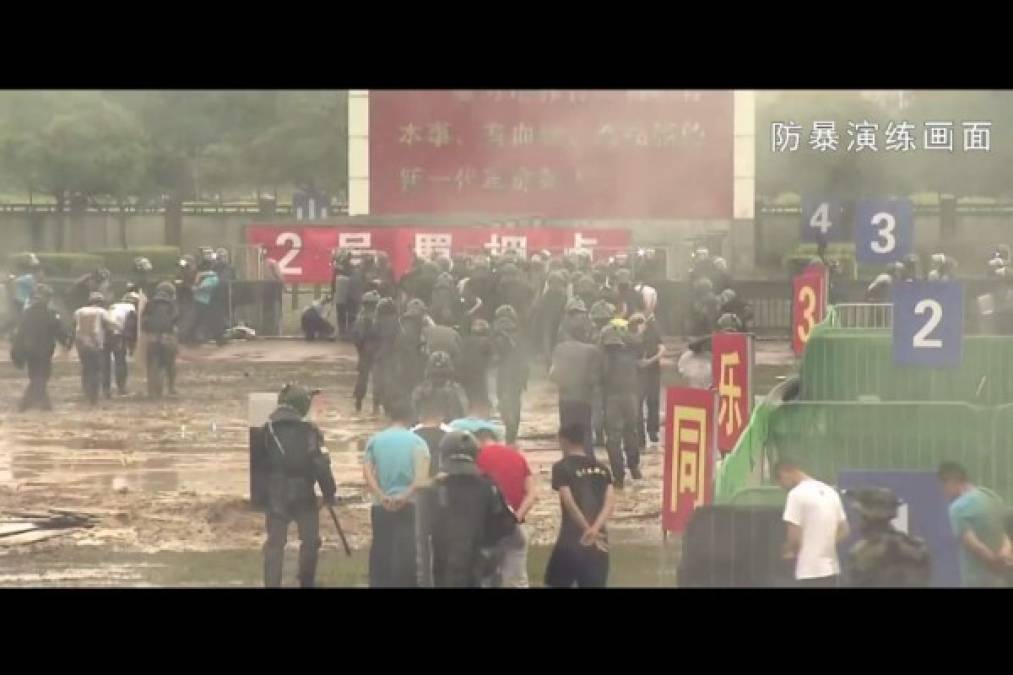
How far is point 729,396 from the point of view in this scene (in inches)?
478

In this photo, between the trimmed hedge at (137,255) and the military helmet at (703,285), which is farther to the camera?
the trimmed hedge at (137,255)

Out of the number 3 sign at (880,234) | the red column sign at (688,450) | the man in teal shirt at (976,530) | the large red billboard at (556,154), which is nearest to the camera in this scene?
the man in teal shirt at (976,530)

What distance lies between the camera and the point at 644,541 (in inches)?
501

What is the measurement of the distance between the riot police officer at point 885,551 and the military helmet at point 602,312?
21.3 ft

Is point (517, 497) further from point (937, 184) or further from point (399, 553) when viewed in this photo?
point (937, 184)

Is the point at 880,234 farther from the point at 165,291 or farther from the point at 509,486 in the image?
the point at 165,291

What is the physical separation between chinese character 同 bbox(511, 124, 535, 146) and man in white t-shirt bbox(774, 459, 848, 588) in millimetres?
9116

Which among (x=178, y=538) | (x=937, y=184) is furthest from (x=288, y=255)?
(x=178, y=538)

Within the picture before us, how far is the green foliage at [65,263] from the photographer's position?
20.7m

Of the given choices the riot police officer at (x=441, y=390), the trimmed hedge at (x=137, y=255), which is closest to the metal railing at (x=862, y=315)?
the riot police officer at (x=441, y=390)

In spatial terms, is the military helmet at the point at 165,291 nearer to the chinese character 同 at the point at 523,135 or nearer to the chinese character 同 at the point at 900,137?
the chinese character 同 at the point at 523,135

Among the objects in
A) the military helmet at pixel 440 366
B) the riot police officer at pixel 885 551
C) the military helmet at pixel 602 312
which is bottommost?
the riot police officer at pixel 885 551

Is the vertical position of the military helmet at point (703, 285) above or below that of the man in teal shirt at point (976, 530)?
above

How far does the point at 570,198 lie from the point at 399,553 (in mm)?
8566
